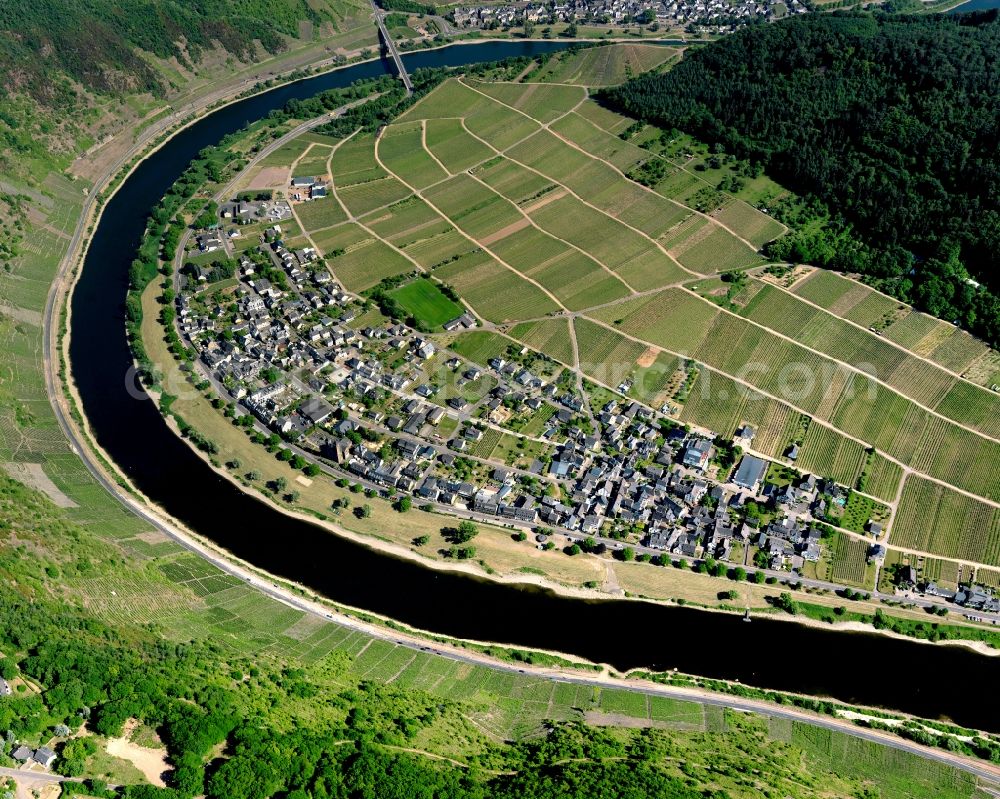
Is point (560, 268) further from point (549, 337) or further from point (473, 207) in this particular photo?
point (473, 207)

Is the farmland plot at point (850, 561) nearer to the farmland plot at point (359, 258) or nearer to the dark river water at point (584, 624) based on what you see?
the dark river water at point (584, 624)

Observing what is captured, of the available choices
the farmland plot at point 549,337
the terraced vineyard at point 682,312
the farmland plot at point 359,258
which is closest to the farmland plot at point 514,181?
the terraced vineyard at point 682,312

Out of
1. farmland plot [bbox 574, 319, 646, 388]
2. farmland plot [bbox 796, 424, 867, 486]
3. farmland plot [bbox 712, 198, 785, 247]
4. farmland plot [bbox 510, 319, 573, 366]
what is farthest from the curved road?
farmland plot [bbox 712, 198, 785, 247]

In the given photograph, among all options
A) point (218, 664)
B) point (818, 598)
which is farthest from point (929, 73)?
point (218, 664)

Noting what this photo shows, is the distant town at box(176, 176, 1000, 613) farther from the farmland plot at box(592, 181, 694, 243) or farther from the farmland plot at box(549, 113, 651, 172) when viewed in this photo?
the farmland plot at box(549, 113, 651, 172)

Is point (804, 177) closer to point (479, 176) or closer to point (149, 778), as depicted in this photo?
point (479, 176)

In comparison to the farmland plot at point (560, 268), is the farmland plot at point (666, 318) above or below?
below
